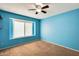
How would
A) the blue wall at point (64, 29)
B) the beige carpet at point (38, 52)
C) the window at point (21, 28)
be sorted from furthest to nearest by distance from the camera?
the window at point (21, 28) < the blue wall at point (64, 29) < the beige carpet at point (38, 52)

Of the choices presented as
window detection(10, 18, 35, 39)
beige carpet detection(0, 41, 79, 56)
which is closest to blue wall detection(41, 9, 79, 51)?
beige carpet detection(0, 41, 79, 56)

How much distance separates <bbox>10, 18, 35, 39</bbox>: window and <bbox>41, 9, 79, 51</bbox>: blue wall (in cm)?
113

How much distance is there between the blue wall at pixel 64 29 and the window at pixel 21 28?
1.13 metres

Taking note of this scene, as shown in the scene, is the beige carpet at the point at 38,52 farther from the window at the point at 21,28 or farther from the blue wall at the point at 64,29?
the window at the point at 21,28

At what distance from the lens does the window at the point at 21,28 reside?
14.4 ft

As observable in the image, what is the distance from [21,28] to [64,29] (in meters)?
2.73

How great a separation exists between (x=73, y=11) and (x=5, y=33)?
11.4 ft

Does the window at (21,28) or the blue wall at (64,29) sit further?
the window at (21,28)

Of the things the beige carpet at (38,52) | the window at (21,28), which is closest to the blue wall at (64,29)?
the beige carpet at (38,52)

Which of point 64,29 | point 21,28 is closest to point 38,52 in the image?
point 64,29

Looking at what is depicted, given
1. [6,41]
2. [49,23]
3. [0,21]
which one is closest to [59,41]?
[49,23]

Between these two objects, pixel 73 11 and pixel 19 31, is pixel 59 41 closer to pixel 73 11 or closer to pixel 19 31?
pixel 73 11

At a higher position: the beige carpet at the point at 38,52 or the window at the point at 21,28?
the window at the point at 21,28

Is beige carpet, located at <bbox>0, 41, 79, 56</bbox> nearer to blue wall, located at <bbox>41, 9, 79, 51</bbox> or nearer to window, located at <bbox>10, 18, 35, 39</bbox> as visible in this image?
blue wall, located at <bbox>41, 9, 79, 51</bbox>
